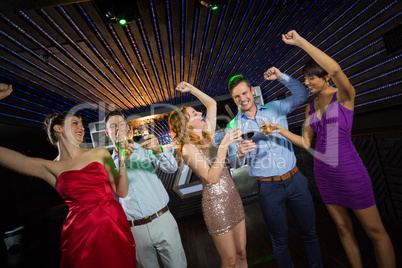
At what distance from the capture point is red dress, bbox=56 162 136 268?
4.27 feet

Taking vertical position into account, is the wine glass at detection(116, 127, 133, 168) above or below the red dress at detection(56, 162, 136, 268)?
above

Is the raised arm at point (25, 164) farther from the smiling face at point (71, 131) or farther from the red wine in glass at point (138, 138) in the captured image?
the red wine in glass at point (138, 138)

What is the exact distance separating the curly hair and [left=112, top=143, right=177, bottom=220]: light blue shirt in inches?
10.1

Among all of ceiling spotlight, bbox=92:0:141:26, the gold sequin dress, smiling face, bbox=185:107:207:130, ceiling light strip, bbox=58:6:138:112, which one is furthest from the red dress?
ceiling light strip, bbox=58:6:138:112

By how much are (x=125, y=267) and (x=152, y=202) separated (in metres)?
0.51

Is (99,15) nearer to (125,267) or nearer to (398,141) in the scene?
(125,267)

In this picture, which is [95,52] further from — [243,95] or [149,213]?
[149,213]

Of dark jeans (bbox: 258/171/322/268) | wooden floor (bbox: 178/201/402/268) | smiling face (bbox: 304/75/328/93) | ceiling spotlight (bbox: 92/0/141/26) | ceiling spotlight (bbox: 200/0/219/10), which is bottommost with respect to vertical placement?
wooden floor (bbox: 178/201/402/268)

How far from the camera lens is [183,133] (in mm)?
1780

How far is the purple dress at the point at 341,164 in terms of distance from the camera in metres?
1.50

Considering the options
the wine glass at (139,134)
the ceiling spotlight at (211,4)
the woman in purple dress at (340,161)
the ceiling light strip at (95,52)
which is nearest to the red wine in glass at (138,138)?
the wine glass at (139,134)

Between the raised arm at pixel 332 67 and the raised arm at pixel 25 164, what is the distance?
2.20 m

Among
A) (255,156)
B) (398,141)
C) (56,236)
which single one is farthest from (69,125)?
(398,141)

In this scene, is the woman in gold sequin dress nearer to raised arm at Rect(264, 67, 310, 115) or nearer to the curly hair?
the curly hair
